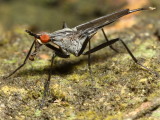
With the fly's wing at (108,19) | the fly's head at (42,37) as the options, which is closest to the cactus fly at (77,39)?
the fly's wing at (108,19)

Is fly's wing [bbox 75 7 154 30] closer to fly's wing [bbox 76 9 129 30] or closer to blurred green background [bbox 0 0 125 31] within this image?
fly's wing [bbox 76 9 129 30]

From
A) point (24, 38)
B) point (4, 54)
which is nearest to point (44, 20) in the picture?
point (24, 38)

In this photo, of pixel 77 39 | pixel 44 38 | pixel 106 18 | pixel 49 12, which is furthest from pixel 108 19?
pixel 49 12

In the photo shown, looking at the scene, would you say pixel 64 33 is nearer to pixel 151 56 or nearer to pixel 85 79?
pixel 85 79

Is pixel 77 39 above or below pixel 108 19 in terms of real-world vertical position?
below

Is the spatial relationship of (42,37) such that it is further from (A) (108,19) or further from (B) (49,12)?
(B) (49,12)

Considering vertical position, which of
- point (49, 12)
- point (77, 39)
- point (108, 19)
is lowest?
point (77, 39)

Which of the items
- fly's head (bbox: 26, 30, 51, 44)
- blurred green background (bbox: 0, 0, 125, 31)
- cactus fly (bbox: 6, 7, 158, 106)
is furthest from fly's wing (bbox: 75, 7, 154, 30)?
blurred green background (bbox: 0, 0, 125, 31)

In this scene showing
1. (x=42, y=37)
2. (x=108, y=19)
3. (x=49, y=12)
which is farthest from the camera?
(x=49, y=12)
